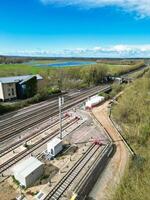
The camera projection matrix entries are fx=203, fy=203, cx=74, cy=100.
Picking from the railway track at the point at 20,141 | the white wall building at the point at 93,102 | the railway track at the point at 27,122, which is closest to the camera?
the railway track at the point at 20,141

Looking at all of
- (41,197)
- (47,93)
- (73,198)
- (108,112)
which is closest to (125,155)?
(73,198)

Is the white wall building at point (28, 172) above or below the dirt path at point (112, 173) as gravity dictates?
above

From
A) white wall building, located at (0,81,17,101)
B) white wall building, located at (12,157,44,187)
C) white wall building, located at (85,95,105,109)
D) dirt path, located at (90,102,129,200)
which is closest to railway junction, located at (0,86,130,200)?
white wall building, located at (12,157,44,187)

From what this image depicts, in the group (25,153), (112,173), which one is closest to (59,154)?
(25,153)

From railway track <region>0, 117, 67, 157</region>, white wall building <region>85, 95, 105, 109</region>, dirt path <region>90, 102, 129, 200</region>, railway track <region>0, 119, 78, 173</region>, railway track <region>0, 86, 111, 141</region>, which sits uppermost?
white wall building <region>85, 95, 105, 109</region>

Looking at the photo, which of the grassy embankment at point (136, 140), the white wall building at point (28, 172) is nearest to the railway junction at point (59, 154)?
the white wall building at point (28, 172)

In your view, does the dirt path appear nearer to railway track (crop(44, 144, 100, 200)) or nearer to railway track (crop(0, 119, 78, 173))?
railway track (crop(44, 144, 100, 200))

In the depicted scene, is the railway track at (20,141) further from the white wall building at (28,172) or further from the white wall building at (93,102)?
the white wall building at (93,102)
